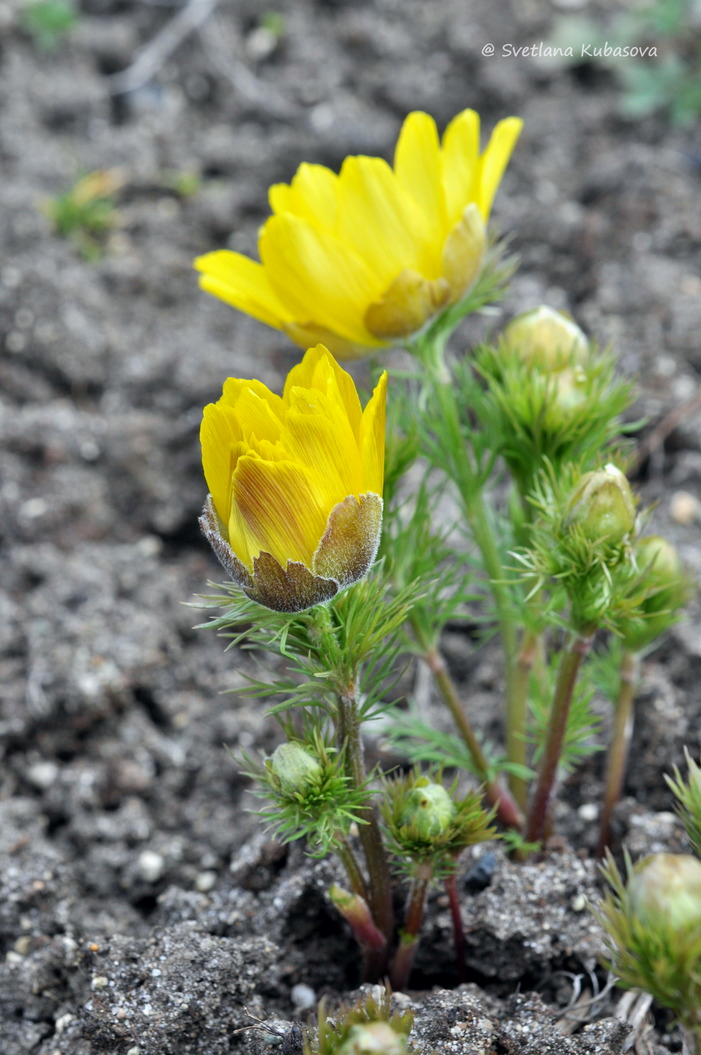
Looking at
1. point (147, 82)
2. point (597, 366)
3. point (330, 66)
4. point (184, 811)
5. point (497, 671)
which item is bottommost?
point (497, 671)

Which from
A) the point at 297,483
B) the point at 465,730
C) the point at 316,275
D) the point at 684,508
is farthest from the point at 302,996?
the point at 684,508

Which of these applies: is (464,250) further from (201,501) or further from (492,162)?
(201,501)

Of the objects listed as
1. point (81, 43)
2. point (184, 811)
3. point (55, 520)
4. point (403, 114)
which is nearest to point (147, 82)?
point (81, 43)

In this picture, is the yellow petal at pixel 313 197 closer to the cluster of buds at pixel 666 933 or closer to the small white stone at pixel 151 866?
the cluster of buds at pixel 666 933

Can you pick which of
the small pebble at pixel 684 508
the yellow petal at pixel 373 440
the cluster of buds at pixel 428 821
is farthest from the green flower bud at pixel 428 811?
the small pebble at pixel 684 508

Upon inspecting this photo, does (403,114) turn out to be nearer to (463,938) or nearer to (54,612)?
(54,612)

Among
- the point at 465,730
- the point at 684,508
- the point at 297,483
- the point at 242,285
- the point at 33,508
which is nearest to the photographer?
the point at 297,483
